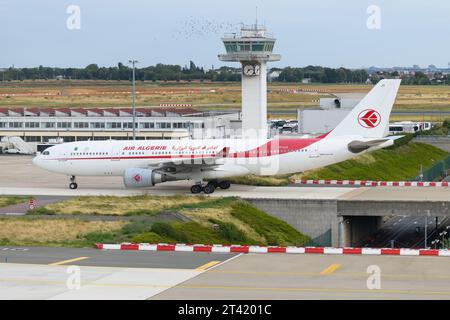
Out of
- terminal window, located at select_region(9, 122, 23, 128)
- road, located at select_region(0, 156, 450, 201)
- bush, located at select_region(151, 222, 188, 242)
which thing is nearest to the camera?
bush, located at select_region(151, 222, 188, 242)

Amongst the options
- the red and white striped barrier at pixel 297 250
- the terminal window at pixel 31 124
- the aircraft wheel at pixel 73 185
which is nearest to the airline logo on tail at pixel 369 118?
the aircraft wheel at pixel 73 185

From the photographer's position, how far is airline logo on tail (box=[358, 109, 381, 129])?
6119cm

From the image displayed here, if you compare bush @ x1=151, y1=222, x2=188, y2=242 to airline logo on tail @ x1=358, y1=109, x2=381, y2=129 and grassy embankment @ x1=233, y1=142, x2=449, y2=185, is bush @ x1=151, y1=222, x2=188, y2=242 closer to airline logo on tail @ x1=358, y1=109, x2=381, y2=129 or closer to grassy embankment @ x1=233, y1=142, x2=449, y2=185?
airline logo on tail @ x1=358, y1=109, x2=381, y2=129

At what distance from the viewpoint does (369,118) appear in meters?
61.2

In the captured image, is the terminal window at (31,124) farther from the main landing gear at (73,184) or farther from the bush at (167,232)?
the bush at (167,232)

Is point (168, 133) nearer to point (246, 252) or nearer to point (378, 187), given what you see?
point (378, 187)

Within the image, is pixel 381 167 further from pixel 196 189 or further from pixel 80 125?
pixel 196 189

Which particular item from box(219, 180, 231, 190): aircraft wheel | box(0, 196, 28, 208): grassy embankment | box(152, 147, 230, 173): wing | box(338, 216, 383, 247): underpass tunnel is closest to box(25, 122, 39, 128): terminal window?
box(219, 180, 231, 190): aircraft wheel

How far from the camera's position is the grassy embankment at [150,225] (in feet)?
148

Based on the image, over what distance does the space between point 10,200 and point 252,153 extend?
1539 cm

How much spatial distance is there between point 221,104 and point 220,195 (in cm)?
13327

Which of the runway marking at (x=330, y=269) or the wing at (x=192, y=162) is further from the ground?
the wing at (x=192, y=162)

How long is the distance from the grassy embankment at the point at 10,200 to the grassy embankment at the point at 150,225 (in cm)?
328

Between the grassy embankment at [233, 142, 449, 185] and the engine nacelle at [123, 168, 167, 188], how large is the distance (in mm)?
7964
